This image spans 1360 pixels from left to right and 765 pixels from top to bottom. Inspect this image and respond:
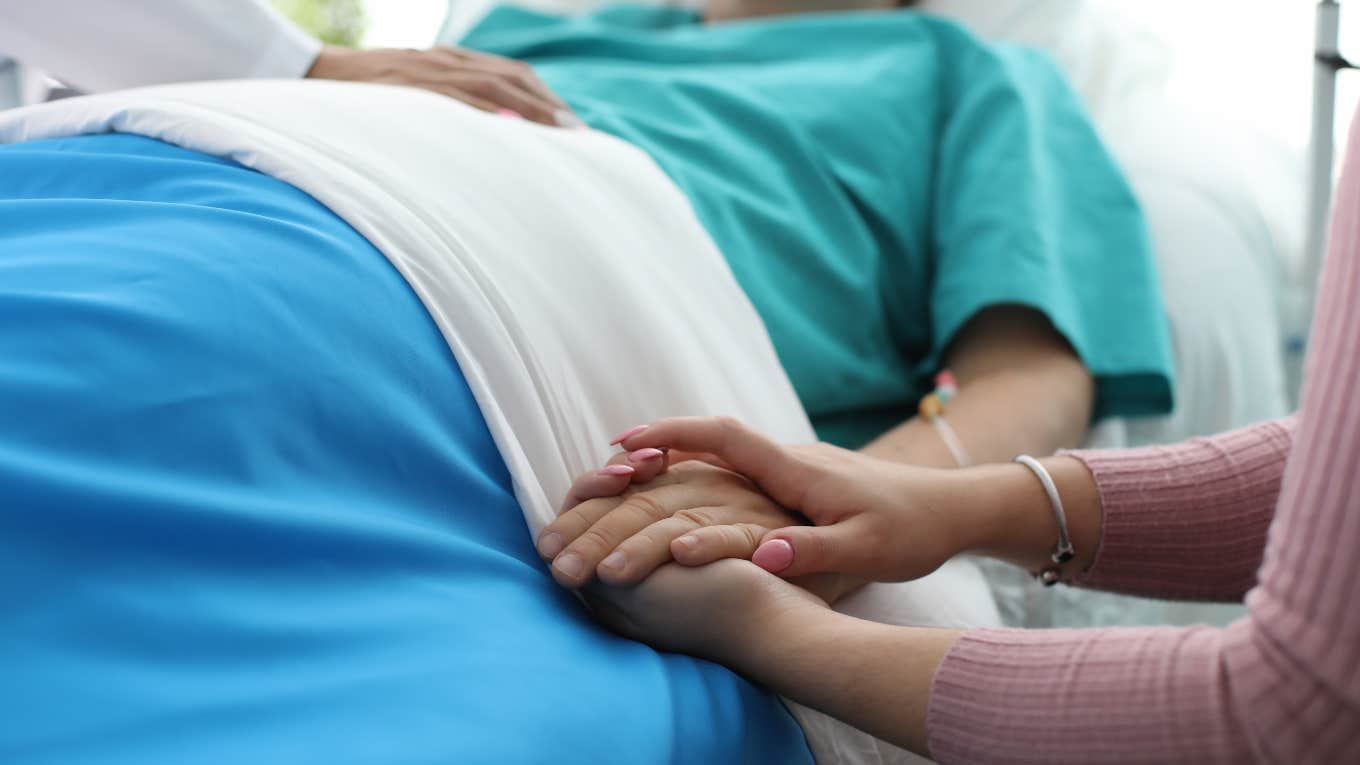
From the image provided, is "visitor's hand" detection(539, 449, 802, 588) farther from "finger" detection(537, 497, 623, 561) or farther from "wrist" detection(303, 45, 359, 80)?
"wrist" detection(303, 45, 359, 80)

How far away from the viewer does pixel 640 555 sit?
1.91 feet

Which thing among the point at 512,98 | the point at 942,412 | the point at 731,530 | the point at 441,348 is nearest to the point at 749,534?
the point at 731,530

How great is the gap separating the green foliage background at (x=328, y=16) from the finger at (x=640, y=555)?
2493mm

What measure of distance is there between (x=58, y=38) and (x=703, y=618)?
0.81 meters

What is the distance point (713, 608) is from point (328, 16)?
8.48 ft

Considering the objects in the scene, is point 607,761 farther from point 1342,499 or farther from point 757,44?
point 757,44

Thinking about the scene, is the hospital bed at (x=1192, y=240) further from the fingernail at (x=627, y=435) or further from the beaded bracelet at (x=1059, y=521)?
Answer: the fingernail at (x=627, y=435)

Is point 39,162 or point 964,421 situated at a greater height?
point 39,162

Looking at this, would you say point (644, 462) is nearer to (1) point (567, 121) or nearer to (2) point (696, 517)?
(2) point (696, 517)

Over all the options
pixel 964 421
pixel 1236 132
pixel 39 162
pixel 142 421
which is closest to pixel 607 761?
pixel 142 421

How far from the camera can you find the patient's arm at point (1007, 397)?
957 mm

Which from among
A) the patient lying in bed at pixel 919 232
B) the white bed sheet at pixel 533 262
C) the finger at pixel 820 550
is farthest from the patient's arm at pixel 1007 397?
the finger at pixel 820 550

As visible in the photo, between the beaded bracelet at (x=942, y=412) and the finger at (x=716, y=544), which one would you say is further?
the beaded bracelet at (x=942, y=412)

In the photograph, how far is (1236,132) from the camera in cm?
148
